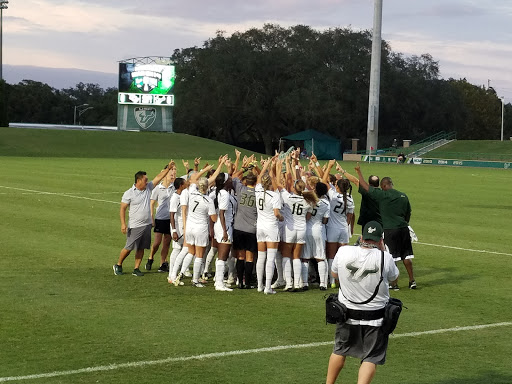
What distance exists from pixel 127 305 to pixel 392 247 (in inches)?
187

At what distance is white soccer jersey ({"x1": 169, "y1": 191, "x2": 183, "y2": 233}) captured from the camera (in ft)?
49.8

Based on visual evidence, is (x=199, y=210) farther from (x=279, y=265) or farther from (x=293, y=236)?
(x=279, y=265)

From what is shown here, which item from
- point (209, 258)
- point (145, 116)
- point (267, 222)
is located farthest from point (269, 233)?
point (145, 116)

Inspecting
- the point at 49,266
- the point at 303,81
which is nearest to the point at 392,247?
the point at 49,266

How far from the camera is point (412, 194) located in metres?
38.3

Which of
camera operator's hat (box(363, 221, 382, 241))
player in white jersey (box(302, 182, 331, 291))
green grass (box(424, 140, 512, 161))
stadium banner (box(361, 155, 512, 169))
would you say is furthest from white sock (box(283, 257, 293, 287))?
green grass (box(424, 140, 512, 161))

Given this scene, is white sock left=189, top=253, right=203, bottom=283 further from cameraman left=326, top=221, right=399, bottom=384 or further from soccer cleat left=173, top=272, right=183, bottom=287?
cameraman left=326, top=221, right=399, bottom=384

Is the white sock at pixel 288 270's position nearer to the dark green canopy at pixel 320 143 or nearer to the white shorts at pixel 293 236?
the white shorts at pixel 293 236

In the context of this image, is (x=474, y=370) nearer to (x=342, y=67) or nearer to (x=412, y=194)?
(x=412, y=194)

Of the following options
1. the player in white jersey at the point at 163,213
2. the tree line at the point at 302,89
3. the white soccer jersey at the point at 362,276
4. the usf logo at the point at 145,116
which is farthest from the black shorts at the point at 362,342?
the tree line at the point at 302,89

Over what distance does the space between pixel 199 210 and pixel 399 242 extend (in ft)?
11.8

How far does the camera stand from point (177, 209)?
15.4 m

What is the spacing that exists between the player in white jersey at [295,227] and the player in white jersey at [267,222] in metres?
0.38

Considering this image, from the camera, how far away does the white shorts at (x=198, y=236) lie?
47.0 ft
